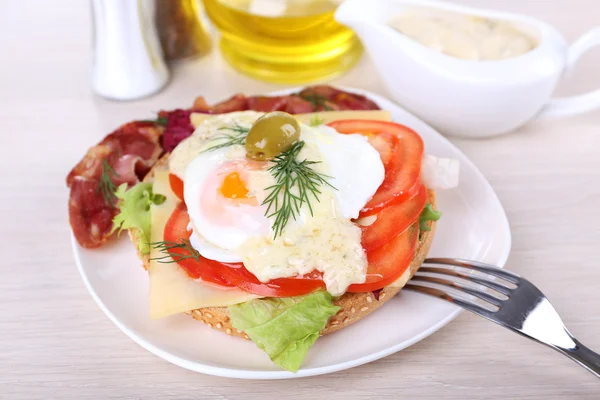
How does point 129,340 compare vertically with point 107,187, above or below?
below

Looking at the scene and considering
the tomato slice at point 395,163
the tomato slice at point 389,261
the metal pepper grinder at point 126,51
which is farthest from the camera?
→ the metal pepper grinder at point 126,51

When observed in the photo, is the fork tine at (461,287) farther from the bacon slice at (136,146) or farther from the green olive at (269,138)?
the bacon slice at (136,146)

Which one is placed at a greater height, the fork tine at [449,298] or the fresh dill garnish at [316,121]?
the fresh dill garnish at [316,121]

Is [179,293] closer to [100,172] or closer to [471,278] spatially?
[100,172]

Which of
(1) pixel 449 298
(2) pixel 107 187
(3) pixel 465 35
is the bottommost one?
(2) pixel 107 187

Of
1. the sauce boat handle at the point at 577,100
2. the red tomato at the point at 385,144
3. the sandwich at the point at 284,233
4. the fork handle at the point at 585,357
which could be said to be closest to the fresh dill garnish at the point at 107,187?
the sandwich at the point at 284,233

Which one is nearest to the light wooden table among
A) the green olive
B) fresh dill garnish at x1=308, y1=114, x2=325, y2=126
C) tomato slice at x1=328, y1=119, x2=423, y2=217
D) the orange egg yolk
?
tomato slice at x1=328, y1=119, x2=423, y2=217

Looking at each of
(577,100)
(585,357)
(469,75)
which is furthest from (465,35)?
(585,357)
